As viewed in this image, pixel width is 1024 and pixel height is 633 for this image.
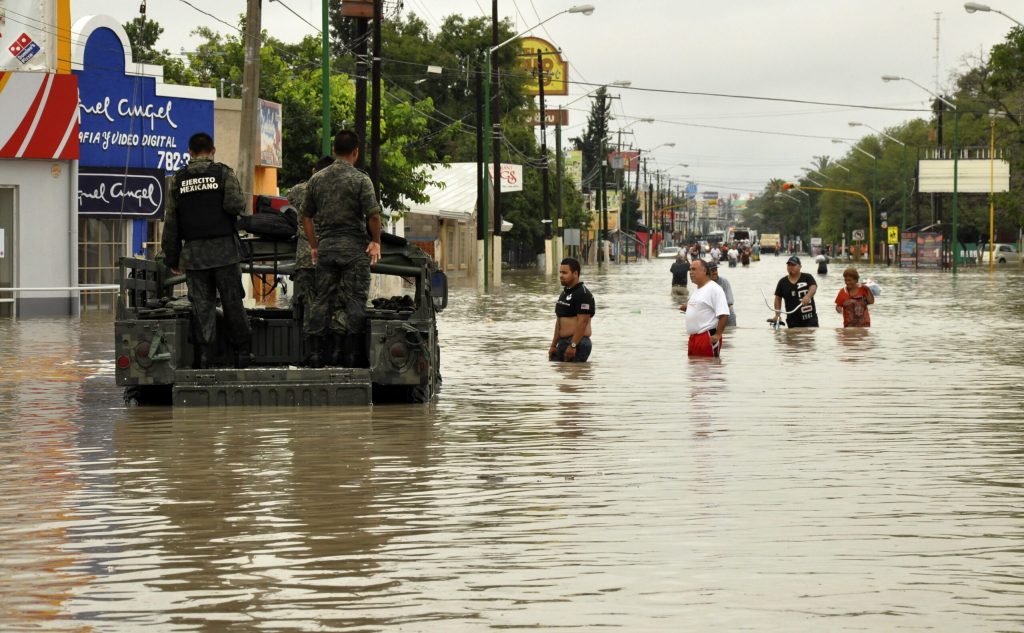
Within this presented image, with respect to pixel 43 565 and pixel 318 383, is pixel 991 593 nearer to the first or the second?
pixel 43 565

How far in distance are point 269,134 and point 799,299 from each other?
70.9 ft

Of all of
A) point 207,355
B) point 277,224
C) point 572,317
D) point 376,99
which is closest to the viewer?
point 207,355

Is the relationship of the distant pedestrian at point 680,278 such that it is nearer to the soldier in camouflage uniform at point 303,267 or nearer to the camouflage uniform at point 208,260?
the soldier in camouflage uniform at point 303,267

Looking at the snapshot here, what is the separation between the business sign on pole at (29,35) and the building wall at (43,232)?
2082 millimetres

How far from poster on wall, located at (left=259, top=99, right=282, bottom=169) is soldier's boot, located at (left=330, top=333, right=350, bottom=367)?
29.7 m

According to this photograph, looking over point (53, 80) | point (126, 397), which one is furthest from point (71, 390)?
point (53, 80)

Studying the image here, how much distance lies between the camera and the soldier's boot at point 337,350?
1431 cm

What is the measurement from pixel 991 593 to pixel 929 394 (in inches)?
378

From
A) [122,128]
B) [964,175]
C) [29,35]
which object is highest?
[964,175]

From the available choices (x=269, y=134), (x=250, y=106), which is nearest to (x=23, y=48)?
(x=250, y=106)

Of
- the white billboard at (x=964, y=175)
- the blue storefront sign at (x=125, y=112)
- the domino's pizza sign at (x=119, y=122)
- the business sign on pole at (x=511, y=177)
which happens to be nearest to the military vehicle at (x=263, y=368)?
the domino's pizza sign at (x=119, y=122)

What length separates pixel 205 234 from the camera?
14.0 meters

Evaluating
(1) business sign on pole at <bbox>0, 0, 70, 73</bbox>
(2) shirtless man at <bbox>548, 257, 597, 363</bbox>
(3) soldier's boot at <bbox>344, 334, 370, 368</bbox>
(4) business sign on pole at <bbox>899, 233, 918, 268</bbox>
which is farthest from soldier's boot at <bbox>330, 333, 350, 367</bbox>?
(4) business sign on pole at <bbox>899, 233, 918, 268</bbox>

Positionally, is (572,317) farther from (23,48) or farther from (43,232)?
(23,48)
